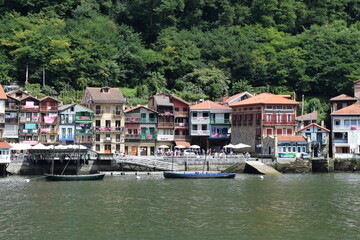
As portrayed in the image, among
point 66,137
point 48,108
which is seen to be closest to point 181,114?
point 66,137

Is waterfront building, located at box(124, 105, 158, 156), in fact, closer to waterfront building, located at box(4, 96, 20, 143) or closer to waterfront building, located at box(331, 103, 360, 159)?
waterfront building, located at box(4, 96, 20, 143)

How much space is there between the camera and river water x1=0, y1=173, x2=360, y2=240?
42375 mm

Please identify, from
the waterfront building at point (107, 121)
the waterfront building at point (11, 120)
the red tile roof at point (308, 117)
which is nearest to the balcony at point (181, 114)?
the waterfront building at point (107, 121)

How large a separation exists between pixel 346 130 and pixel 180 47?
37453mm

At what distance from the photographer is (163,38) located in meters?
122

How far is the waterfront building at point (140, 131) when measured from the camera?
317 ft

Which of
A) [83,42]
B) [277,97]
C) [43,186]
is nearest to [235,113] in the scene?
[277,97]

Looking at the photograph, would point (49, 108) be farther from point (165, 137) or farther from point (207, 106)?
point (207, 106)

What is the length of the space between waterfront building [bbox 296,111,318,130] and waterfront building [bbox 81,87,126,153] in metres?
27.2

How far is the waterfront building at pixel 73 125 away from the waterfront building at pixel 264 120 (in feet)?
73.4

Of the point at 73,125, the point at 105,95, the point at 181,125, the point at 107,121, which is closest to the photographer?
the point at 73,125

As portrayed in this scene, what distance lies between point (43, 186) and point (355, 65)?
6414cm

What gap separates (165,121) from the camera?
325ft

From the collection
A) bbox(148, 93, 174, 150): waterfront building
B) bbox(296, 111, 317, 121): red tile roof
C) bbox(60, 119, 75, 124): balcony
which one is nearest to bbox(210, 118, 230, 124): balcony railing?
bbox(148, 93, 174, 150): waterfront building
